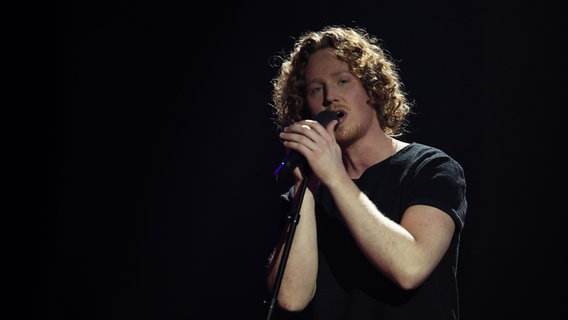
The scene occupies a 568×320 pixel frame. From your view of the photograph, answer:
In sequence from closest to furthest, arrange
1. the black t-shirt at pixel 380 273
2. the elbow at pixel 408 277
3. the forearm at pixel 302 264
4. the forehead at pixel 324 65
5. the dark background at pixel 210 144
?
the elbow at pixel 408 277
the black t-shirt at pixel 380 273
the forearm at pixel 302 264
the forehead at pixel 324 65
the dark background at pixel 210 144

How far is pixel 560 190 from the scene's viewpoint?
7.82 ft

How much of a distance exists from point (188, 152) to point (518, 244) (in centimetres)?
165

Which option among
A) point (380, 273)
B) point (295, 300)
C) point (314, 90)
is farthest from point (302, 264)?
point (314, 90)

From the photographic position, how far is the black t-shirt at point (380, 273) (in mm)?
1554

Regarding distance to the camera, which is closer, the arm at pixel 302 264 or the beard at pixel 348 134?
the arm at pixel 302 264

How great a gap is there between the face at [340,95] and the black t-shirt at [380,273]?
161 millimetres

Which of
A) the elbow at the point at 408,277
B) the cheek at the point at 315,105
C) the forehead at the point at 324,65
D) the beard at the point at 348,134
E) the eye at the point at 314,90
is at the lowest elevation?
the elbow at the point at 408,277

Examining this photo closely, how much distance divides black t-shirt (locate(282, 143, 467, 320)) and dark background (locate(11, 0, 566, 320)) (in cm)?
86

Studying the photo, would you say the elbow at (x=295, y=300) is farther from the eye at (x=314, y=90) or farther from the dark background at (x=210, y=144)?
the dark background at (x=210, y=144)

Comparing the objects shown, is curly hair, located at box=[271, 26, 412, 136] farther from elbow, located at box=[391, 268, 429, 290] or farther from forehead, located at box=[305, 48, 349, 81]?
elbow, located at box=[391, 268, 429, 290]

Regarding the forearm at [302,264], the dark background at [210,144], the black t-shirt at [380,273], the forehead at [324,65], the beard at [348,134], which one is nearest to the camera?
the black t-shirt at [380,273]

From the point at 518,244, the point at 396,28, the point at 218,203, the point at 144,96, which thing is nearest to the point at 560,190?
the point at 518,244

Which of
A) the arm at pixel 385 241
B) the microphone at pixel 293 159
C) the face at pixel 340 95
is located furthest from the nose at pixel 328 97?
the arm at pixel 385 241

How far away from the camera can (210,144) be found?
281 cm
